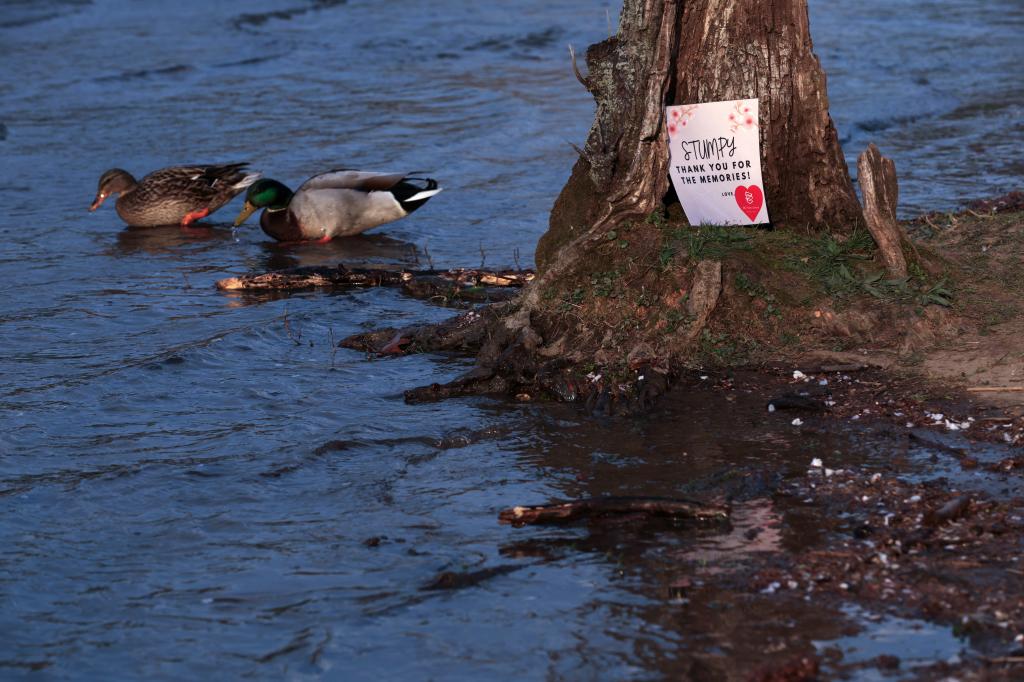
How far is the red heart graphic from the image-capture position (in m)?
7.63

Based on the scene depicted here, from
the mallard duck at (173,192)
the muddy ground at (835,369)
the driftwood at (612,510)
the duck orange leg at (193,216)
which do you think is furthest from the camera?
the duck orange leg at (193,216)

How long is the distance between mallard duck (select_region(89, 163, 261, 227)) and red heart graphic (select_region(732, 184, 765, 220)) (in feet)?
21.4

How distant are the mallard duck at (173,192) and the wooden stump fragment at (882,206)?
7.12 meters

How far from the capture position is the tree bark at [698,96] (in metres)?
7.52

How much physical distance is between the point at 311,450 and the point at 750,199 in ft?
9.75

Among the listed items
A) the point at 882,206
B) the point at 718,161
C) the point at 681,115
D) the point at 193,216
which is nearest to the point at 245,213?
the point at 193,216

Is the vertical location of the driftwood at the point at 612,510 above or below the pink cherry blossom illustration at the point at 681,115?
below

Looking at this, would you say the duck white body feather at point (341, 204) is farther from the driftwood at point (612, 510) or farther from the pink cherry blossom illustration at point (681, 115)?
the driftwood at point (612, 510)

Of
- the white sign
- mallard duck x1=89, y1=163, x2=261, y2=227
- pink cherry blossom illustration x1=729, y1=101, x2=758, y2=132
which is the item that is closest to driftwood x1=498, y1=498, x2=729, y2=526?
the white sign

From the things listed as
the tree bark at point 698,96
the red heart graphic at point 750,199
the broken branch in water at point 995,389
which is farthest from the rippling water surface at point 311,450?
the red heart graphic at point 750,199

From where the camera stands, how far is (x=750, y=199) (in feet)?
25.1

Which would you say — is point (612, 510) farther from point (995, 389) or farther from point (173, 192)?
point (173, 192)

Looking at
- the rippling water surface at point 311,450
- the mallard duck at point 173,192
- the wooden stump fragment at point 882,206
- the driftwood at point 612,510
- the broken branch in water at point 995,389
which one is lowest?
the rippling water surface at point 311,450

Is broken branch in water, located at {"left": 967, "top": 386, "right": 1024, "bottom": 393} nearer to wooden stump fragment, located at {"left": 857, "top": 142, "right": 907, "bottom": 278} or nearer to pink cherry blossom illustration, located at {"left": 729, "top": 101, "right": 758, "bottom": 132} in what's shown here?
wooden stump fragment, located at {"left": 857, "top": 142, "right": 907, "bottom": 278}
